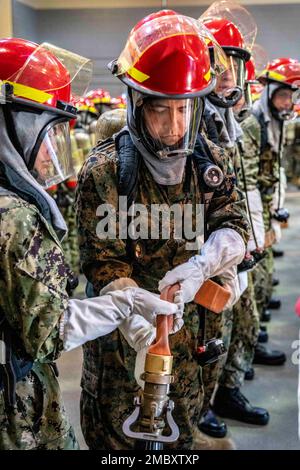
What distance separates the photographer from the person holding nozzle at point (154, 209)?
6.53 feet

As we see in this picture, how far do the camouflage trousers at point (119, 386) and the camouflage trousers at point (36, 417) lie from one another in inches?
16.5

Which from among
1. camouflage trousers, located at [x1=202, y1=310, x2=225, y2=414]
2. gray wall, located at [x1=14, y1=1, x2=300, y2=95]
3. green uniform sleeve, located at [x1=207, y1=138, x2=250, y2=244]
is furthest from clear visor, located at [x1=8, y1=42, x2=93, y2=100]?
gray wall, located at [x1=14, y1=1, x2=300, y2=95]

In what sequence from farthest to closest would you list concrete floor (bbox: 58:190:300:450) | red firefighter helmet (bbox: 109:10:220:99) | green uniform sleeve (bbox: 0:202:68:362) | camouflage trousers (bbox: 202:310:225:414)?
1. concrete floor (bbox: 58:190:300:450)
2. camouflage trousers (bbox: 202:310:225:414)
3. red firefighter helmet (bbox: 109:10:220:99)
4. green uniform sleeve (bbox: 0:202:68:362)

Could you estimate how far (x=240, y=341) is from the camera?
11.7 feet

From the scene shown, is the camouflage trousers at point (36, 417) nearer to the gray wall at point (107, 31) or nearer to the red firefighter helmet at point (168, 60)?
the red firefighter helmet at point (168, 60)

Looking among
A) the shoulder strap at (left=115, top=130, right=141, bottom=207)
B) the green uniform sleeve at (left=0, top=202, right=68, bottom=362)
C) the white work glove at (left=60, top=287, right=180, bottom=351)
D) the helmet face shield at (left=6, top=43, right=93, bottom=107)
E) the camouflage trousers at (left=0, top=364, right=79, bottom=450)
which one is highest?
the helmet face shield at (left=6, top=43, right=93, bottom=107)

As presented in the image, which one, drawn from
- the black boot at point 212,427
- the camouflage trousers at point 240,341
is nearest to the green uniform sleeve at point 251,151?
the camouflage trousers at point 240,341

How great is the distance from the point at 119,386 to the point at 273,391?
1.88 m

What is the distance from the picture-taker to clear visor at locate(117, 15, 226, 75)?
6.61 ft

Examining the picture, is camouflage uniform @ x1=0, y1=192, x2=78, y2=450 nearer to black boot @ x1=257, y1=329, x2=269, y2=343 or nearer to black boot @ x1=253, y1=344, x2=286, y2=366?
black boot @ x1=253, y1=344, x2=286, y2=366

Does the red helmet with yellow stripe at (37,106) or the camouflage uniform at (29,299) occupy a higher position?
the red helmet with yellow stripe at (37,106)

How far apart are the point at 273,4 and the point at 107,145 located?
9193mm

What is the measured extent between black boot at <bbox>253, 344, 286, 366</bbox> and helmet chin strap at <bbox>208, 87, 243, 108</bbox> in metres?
2.02

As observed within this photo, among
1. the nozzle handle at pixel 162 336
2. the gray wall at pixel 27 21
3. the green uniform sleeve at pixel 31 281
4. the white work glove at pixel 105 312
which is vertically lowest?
the nozzle handle at pixel 162 336
